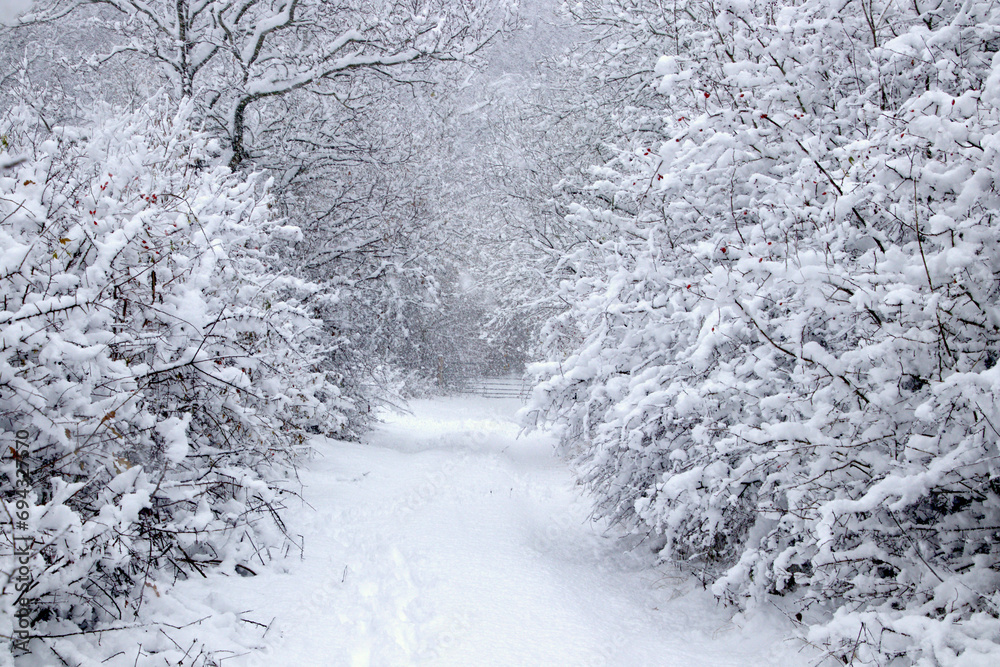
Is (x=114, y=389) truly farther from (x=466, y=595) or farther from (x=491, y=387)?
(x=491, y=387)

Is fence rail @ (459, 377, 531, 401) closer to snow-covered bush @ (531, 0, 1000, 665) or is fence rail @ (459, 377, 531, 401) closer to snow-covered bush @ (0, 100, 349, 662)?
snow-covered bush @ (531, 0, 1000, 665)

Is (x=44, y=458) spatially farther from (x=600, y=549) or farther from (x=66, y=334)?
(x=600, y=549)

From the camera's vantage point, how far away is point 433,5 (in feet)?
32.1

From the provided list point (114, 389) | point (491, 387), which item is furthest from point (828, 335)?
point (491, 387)

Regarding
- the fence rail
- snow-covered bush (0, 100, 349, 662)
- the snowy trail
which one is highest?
snow-covered bush (0, 100, 349, 662)

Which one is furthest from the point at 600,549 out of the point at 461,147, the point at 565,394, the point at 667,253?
the point at 461,147

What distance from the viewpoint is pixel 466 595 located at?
4348 millimetres

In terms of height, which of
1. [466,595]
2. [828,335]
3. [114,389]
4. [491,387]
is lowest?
[491,387]

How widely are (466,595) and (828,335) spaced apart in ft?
9.52

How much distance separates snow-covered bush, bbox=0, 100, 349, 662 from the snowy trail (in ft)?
2.03

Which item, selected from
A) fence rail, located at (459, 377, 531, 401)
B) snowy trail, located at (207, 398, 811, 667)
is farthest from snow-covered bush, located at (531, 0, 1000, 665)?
fence rail, located at (459, 377, 531, 401)

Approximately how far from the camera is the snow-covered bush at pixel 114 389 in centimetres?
270

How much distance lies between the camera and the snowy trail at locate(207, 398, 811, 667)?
11.8 feet

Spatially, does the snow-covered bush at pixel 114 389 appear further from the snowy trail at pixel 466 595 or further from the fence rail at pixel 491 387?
the fence rail at pixel 491 387
